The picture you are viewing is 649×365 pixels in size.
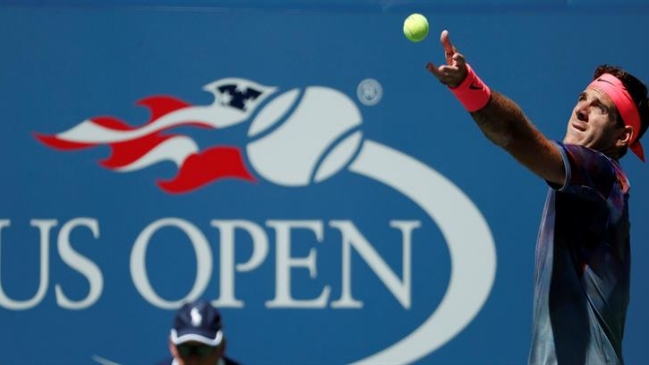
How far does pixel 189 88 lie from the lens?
473cm

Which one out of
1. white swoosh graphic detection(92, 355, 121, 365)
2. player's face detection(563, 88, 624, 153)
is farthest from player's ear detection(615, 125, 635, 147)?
white swoosh graphic detection(92, 355, 121, 365)

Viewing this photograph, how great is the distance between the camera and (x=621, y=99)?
11.2 ft

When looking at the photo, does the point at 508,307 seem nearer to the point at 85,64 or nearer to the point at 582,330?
the point at 582,330

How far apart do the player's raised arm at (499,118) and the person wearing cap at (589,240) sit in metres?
0.08

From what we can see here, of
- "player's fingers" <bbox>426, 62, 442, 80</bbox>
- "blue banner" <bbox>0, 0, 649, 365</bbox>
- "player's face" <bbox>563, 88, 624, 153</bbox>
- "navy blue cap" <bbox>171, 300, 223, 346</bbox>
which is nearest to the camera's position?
"player's fingers" <bbox>426, 62, 442, 80</bbox>

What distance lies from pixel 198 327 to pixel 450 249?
1748 millimetres

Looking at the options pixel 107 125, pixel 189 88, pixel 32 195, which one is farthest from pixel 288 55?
pixel 32 195

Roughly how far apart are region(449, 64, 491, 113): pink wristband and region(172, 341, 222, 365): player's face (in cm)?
84

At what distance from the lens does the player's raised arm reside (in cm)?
301

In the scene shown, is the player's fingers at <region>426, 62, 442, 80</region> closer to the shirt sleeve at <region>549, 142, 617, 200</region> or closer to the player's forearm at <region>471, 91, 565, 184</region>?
the player's forearm at <region>471, 91, 565, 184</region>

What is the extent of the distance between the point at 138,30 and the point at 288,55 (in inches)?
21.4

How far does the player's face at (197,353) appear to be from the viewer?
3158 millimetres

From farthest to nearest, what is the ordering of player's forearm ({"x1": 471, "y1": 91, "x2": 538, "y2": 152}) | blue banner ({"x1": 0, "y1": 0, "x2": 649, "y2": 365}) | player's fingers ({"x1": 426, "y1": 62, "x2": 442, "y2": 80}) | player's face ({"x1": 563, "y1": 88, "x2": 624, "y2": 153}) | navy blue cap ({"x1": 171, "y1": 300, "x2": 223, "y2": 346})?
blue banner ({"x1": 0, "y1": 0, "x2": 649, "y2": 365}) < player's face ({"x1": 563, "y1": 88, "x2": 624, "y2": 153}) < navy blue cap ({"x1": 171, "y1": 300, "x2": 223, "y2": 346}) < player's forearm ({"x1": 471, "y1": 91, "x2": 538, "y2": 152}) < player's fingers ({"x1": 426, "y1": 62, "x2": 442, "y2": 80})

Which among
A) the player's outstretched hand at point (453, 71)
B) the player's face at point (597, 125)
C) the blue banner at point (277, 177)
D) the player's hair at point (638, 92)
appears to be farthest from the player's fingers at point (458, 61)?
the blue banner at point (277, 177)
